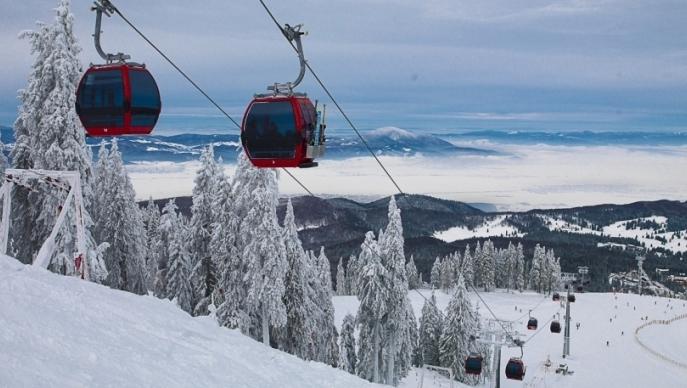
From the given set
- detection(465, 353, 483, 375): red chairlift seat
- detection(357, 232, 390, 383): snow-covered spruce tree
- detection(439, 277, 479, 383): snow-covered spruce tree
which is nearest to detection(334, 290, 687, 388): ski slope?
detection(465, 353, 483, 375): red chairlift seat

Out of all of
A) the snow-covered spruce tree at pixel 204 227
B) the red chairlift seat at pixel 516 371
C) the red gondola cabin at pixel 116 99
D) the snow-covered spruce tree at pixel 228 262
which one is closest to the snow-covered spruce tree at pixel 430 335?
the red chairlift seat at pixel 516 371

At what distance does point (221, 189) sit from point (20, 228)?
8.43 metres

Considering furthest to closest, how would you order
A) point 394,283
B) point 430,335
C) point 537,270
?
point 537,270 < point 430,335 < point 394,283

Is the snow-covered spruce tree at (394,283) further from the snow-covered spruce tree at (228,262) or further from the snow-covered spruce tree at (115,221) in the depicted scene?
the snow-covered spruce tree at (115,221)

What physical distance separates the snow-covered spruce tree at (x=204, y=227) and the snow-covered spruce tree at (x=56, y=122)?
779 centimetres

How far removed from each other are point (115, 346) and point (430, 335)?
57.5 m

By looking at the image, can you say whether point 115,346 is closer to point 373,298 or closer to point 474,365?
point 474,365

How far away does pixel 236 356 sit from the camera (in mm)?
11055

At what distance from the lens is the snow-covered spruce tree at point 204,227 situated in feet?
94.5

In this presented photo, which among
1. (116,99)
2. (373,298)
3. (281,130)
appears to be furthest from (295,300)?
(116,99)

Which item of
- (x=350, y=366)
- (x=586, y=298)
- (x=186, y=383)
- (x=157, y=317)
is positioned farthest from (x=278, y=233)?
(x=586, y=298)

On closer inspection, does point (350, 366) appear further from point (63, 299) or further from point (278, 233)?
point (63, 299)

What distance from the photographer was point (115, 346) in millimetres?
9180

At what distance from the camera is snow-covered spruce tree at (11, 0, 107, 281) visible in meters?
19.6
